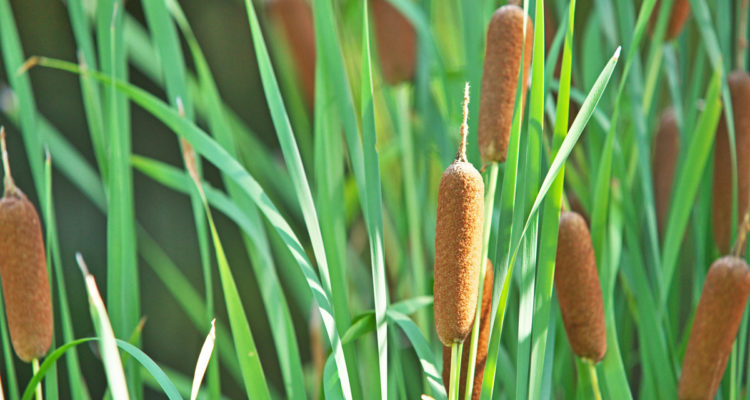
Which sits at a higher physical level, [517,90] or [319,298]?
[517,90]

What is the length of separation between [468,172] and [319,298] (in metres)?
0.13

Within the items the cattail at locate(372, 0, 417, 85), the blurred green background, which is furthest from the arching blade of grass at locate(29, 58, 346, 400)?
the blurred green background

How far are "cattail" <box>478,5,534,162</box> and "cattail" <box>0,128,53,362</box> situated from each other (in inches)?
11.4

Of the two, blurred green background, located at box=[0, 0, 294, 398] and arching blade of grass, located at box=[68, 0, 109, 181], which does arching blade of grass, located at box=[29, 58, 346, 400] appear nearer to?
arching blade of grass, located at box=[68, 0, 109, 181]

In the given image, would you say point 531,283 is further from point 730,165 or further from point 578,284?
point 730,165

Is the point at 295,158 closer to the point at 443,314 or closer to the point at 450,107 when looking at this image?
the point at 443,314

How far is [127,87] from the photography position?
0.52 metres

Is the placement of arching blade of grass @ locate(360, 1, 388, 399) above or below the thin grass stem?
above

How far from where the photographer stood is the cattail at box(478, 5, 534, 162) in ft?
1.55

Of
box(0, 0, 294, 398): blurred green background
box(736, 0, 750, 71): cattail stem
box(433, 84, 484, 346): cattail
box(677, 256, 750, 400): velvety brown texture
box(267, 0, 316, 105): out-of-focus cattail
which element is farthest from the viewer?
box(0, 0, 294, 398): blurred green background

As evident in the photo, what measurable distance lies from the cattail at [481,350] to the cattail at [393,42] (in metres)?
0.39

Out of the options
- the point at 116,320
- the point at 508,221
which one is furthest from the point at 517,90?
the point at 116,320

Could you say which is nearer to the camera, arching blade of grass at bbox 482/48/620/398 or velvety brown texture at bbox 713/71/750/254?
arching blade of grass at bbox 482/48/620/398

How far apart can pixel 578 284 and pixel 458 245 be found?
131 mm
